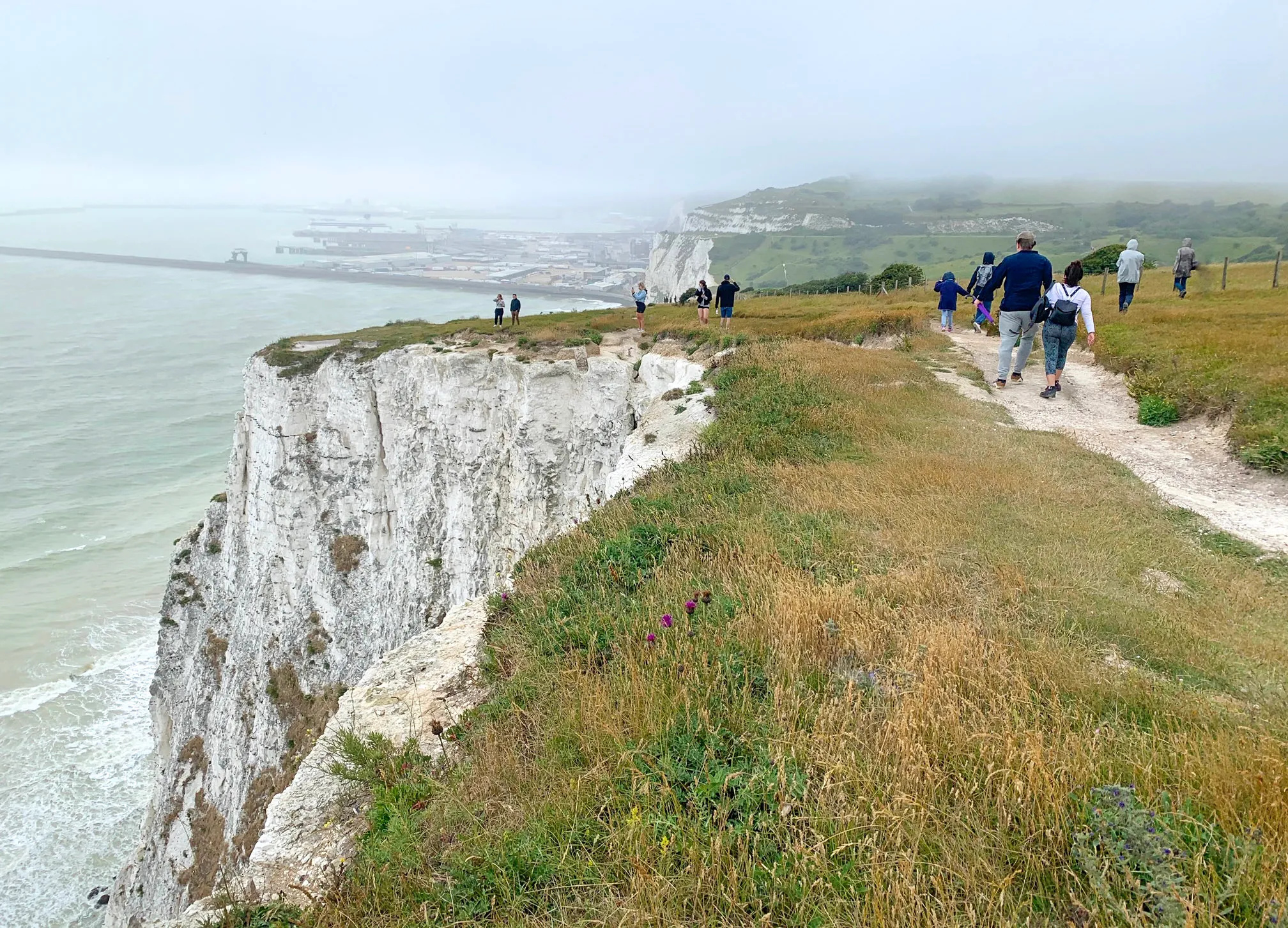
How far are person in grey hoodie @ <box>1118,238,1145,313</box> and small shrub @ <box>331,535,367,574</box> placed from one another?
30.5m

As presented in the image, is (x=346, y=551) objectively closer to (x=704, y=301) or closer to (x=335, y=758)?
(x=704, y=301)

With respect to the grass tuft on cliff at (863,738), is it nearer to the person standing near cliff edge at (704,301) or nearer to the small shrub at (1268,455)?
the small shrub at (1268,455)

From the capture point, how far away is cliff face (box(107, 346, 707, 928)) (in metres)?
26.1

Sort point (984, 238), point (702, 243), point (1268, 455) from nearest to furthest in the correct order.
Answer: point (1268, 455), point (702, 243), point (984, 238)

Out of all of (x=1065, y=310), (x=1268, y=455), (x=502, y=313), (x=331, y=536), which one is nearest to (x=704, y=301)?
(x=502, y=313)

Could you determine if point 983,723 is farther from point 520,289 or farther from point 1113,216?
point 1113,216

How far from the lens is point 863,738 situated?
11.5 feet

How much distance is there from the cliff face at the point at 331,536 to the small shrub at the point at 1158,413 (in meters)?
15.1

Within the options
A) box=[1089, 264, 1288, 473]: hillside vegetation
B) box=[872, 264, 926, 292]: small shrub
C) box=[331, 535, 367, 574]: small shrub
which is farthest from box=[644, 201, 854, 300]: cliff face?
box=[1089, 264, 1288, 473]: hillside vegetation

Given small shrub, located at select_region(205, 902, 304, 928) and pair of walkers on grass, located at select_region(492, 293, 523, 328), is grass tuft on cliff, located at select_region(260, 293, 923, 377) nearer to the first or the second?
pair of walkers on grass, located at select_region(492, 293, 523, 328)

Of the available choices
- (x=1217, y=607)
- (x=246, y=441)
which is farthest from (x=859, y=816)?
(x=246, y=441)

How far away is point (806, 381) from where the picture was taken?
12633 mm

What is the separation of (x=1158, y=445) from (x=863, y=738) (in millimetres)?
9954

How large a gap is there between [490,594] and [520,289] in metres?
152
